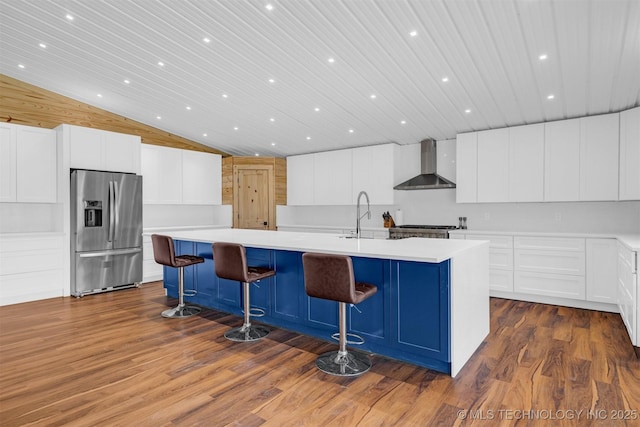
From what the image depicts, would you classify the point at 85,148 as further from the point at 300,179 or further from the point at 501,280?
the point at 501,280

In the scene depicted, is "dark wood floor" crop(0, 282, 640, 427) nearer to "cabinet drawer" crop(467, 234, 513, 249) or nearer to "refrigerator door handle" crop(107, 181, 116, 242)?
"cabinet drawer" crop(467, 234, 513, 249)

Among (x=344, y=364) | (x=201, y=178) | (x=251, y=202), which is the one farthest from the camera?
(x=251, y=202)

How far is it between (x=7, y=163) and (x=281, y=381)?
489cm

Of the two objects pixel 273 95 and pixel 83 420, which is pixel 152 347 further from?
pixel 273 95

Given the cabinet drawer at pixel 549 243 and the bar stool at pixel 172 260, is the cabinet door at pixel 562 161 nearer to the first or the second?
the cabinet drawer at pixel 549 243

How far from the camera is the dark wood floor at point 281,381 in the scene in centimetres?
206

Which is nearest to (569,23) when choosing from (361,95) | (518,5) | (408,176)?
(518,5)

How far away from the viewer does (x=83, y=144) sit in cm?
520

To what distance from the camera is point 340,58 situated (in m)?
3.56

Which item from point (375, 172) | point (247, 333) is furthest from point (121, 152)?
point (375, 172)

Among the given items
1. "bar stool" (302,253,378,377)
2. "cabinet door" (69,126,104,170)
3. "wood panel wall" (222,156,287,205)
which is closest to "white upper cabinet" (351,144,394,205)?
"wood panel wall" (222,156,287,205)

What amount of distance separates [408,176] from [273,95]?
3034 millimetres

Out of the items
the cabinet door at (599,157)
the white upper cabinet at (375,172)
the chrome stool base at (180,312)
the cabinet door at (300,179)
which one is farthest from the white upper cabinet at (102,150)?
the cabinet door at (599,157)

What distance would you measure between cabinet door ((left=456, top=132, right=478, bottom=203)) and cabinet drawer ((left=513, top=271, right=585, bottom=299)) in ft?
4.41
